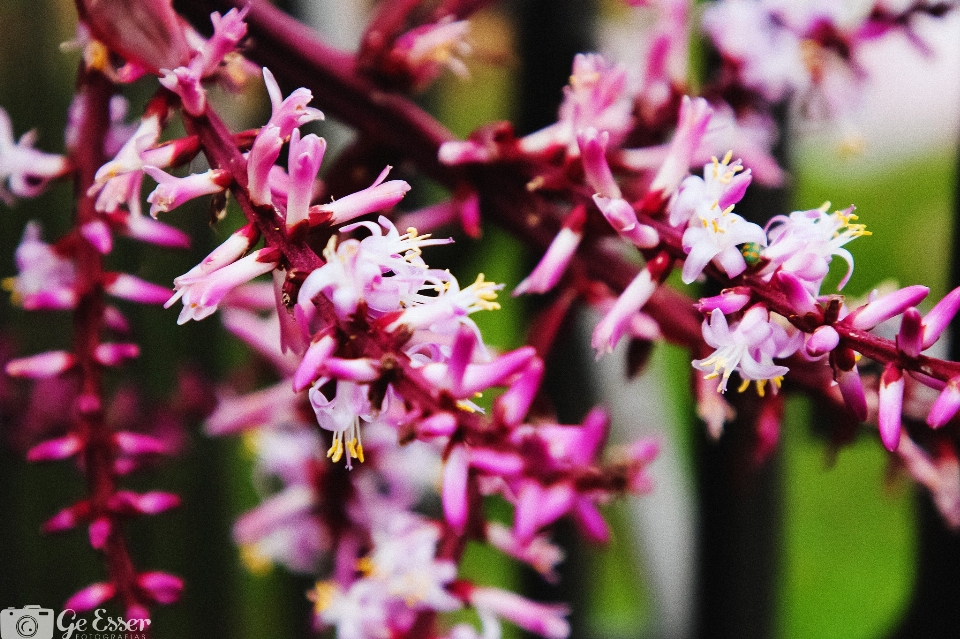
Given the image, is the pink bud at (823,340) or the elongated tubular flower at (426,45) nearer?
the pink bud at (823,340)

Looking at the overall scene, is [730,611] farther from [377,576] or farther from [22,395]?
[22,395]

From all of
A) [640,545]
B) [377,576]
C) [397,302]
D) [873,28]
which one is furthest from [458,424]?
[640,545]

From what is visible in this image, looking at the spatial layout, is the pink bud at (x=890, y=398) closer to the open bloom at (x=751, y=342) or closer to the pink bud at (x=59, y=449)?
the open bloom at (x=751, y=342)

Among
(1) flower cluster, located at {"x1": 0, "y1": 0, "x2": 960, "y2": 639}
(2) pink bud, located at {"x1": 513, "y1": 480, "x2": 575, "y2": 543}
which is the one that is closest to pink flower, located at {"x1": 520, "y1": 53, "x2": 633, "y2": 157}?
(1) flower cluster, located at {"x1": 0, "y1": 0, "x2": 960, "y2": 639}

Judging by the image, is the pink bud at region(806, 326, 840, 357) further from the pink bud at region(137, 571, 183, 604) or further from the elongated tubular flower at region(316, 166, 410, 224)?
the pink bud at region(137, 571, 183, 604)

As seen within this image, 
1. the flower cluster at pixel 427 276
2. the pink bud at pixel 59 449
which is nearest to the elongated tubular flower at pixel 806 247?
the flower cluster at pixel 427 276

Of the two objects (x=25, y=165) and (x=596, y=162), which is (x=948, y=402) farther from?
(x=25, y=165)
